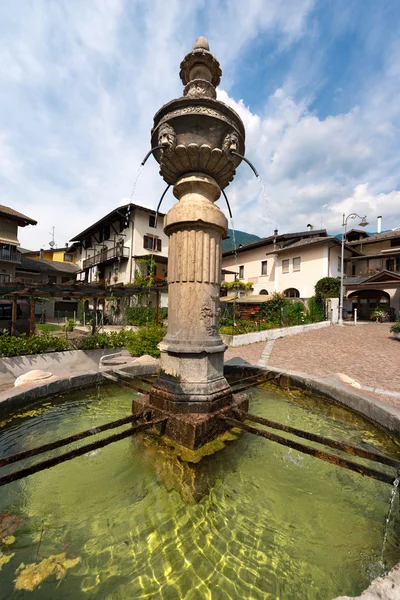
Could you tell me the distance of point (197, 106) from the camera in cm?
308

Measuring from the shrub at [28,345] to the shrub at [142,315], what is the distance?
41.5 feet

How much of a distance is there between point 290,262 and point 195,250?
25949mm

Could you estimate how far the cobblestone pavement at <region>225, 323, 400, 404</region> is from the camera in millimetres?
6860

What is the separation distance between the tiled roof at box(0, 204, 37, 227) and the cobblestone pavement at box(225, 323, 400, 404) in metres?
23.3

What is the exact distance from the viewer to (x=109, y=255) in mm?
25969

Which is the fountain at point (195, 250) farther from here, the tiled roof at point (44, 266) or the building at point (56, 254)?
the building at point (56, 254)

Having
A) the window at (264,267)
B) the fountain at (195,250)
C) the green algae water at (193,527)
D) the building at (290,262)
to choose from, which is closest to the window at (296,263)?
the building at (290,262)

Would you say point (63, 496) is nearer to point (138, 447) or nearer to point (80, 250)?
point (138, 447)

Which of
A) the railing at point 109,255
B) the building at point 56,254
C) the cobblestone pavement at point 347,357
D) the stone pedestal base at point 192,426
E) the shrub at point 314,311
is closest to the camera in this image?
the stone pedestal base at point 192,426

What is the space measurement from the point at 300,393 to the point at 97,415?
335 cm

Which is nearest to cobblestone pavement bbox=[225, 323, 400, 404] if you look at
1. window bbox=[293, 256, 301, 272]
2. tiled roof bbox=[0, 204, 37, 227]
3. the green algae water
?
the green algae water

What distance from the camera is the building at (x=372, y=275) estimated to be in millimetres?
25359

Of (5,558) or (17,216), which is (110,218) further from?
(5,558)

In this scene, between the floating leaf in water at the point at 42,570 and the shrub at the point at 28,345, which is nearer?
the floating leaf in water at the point at 42,570
